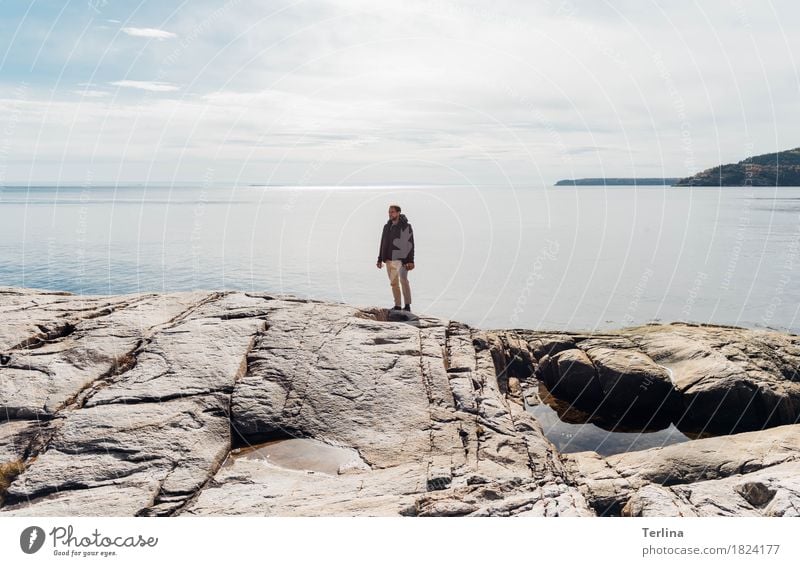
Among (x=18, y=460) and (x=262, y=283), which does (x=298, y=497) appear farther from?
(x=262, y=283)

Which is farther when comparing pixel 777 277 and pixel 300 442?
pixel 777 277

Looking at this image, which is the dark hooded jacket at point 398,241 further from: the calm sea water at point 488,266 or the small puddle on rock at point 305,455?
the calm sea water at point 488,266

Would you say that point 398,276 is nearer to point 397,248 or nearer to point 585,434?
point 397,248

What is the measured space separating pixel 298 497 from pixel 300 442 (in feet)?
6.45

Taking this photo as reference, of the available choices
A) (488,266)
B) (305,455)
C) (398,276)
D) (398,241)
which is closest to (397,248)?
(398,241)

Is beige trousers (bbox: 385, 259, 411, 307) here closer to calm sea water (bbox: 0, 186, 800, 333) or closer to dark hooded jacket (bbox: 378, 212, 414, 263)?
dark hooded jacket (bbox: 378, 212, 414, 263)

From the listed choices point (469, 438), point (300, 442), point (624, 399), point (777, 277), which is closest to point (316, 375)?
point (300, 442)

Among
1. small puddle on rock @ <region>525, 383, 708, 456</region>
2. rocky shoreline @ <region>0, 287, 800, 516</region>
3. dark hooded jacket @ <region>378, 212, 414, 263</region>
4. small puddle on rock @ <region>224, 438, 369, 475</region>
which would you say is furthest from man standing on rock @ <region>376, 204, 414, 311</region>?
small puddle on rock @ <region>224, 438, 369, 475</region>

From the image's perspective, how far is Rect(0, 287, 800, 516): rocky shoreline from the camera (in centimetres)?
827

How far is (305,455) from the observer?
9852mm

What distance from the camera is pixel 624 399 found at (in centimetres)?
1753

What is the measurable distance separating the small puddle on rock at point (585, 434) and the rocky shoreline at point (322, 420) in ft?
1.59

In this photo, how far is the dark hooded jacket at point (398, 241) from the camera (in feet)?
54.6

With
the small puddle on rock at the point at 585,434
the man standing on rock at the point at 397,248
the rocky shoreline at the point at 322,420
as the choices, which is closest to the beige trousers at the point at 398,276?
the man standing on rock at the point at 397,248
